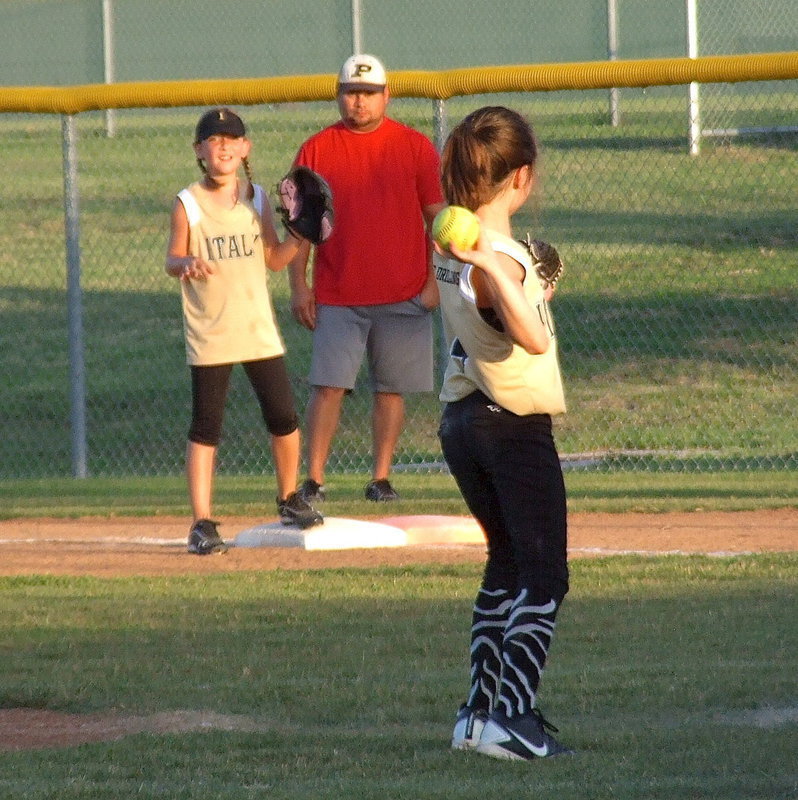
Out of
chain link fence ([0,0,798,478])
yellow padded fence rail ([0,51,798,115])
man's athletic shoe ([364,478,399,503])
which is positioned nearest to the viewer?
man's athletic shoe ([364,478,399,503])

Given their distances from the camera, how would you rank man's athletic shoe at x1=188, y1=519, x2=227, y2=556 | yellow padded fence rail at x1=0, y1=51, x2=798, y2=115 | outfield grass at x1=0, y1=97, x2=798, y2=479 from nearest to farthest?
man's athletic shoe at x1=188, y1=519, x2=227, y2=556 → yellow padded fence rail at x1=0, y1=51, x2=798, y2=115 → outfield grass at x1=0, y1=97, x2=798, y2=479

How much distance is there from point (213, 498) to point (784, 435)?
4712 mm

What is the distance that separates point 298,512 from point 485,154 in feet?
12.6

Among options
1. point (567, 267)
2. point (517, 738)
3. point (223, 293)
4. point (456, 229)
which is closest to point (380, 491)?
point (223, 293)

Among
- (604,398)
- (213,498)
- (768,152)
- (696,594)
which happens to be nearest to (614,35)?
(768,152)

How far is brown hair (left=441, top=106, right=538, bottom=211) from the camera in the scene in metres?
4.48

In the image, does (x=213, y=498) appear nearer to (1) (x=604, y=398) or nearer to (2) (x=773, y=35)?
(1) (x=604, y=398)

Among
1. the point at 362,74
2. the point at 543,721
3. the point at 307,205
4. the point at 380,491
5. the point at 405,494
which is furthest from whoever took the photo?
the point at 405,494

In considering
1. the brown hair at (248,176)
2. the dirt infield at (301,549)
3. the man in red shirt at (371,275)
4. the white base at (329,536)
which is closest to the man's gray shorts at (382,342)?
the man in red shirt at (371,275)

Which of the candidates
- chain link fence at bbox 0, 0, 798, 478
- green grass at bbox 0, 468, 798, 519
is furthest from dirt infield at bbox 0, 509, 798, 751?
chain link fence at bbox 0, 0, 798, 478

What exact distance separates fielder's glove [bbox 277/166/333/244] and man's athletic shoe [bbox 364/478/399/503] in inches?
68.1

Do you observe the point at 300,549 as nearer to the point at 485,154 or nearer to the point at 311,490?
the point at 311,490

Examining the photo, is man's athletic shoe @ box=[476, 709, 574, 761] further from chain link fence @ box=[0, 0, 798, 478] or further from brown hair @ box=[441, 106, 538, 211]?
chain link fence @ box=[0, 0, 798, 478]

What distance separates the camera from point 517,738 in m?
4.50
